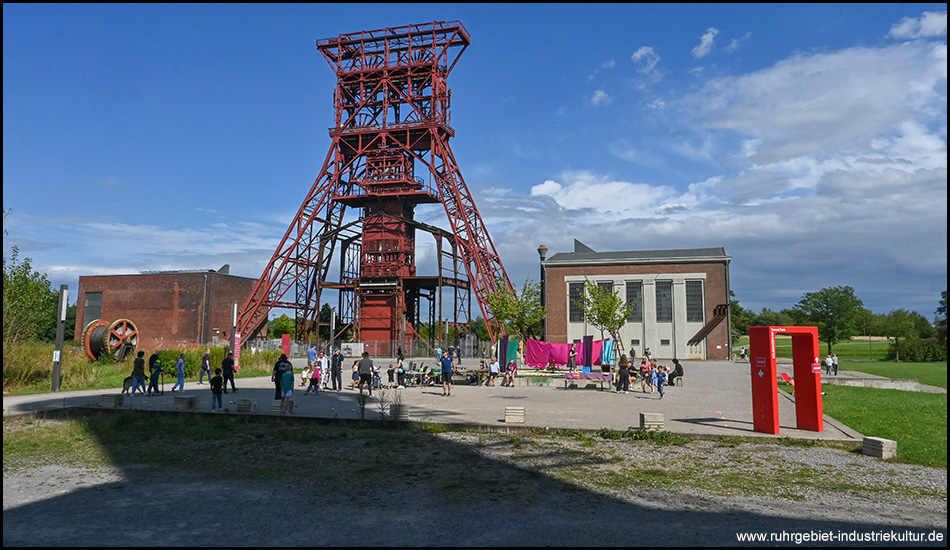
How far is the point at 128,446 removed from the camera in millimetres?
11750

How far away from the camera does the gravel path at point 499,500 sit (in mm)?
6543

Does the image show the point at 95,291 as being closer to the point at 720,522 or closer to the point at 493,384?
the point at 493,384

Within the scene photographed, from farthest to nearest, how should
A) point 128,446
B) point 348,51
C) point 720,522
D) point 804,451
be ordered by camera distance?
1. point 348,51
2. point 128,446
3. point 804,451
4. point 720,522

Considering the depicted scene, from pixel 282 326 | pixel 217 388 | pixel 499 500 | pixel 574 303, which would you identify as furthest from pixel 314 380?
pixel 282 326

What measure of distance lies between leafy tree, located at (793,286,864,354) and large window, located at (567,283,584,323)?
2858cm

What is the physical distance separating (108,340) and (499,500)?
33347 millimetres

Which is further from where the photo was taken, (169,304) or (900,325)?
(169,304)

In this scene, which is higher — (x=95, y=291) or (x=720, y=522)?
(x=95, y=291)

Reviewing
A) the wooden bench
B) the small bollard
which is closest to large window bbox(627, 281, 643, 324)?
the wooden bench

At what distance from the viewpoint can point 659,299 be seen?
47.6 meters

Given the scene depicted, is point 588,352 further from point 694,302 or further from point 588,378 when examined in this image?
point 694,302

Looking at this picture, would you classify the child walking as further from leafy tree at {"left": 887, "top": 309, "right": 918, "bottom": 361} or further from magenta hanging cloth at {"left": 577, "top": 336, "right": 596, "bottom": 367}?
leafy tree at {"left": 887, "top": 309, "right": 918, "bottom": 361}

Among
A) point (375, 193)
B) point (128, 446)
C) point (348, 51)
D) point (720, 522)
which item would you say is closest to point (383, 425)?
point (128, 446)

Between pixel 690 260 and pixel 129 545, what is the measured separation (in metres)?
45.4
